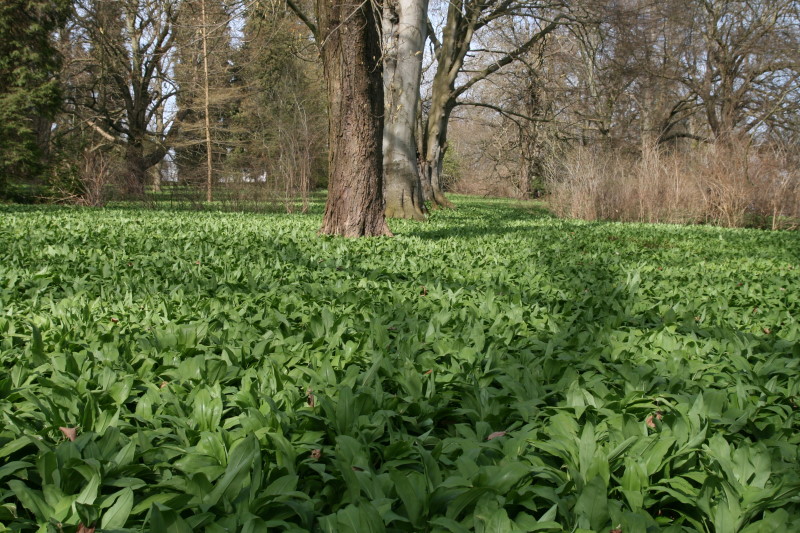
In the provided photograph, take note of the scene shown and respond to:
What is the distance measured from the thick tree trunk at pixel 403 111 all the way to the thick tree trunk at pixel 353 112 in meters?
4.69

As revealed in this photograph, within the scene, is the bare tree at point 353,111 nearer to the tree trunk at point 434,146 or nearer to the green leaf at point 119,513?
the green leaf at point 119,513

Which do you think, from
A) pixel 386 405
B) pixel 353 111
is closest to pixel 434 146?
pixel 353 111

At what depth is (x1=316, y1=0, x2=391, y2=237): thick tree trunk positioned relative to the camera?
7305 mm

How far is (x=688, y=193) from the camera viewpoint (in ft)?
46.3

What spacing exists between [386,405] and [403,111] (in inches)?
464

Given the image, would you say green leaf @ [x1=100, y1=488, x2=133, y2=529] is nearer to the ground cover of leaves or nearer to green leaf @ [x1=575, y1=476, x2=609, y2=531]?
the ground cover of leaves

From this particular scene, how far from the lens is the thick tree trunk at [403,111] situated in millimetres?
12531

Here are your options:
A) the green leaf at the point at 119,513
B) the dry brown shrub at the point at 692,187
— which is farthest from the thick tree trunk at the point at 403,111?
the green leaf at the point at 119,513

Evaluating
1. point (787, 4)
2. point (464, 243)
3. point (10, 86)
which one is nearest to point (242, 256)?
point (464, 243)

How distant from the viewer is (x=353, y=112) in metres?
7.44

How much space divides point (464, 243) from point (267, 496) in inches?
245

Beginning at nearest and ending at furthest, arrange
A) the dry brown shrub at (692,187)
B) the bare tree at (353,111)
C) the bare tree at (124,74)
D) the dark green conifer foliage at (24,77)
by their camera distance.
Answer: the bare tree at (353,111) < the dry brown shrub at (692,187) < the dark green conifer foliage at (24,77) < the bare tree at (124,74)

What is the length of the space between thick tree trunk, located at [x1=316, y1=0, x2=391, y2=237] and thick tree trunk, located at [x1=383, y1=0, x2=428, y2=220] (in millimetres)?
4692

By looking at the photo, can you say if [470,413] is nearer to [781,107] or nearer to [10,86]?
[10,86]
